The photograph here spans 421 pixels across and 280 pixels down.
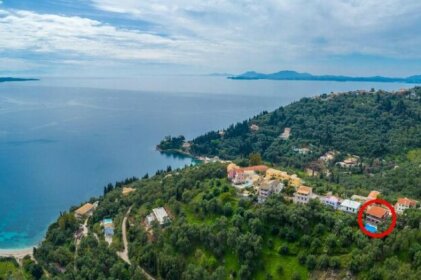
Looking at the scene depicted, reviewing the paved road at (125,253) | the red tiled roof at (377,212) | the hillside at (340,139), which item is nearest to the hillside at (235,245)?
the paved road at (125,253)

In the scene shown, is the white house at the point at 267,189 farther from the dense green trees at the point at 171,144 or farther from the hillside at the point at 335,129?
the dense green trees at the point at 171,144

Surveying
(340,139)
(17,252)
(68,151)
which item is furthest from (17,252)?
(340,139)

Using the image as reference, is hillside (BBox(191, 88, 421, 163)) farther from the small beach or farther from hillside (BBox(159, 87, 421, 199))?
the small beach

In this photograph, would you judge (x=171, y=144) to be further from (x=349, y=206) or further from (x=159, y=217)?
Answer: (x=349, y=206)

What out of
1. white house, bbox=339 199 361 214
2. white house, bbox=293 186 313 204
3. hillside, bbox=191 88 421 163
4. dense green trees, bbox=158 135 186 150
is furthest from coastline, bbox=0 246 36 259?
dense green trees, bbox=158 135 186 150

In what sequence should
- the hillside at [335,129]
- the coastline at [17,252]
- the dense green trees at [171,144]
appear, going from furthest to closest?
1. the dense green trees at [171,144]
2. the hillside at [335,129]
3. the coastline at [17,252]

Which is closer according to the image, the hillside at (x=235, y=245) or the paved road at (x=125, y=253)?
the hillside at (x=235, y=245)

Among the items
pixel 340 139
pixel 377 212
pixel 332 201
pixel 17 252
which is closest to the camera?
pixel 377 212
